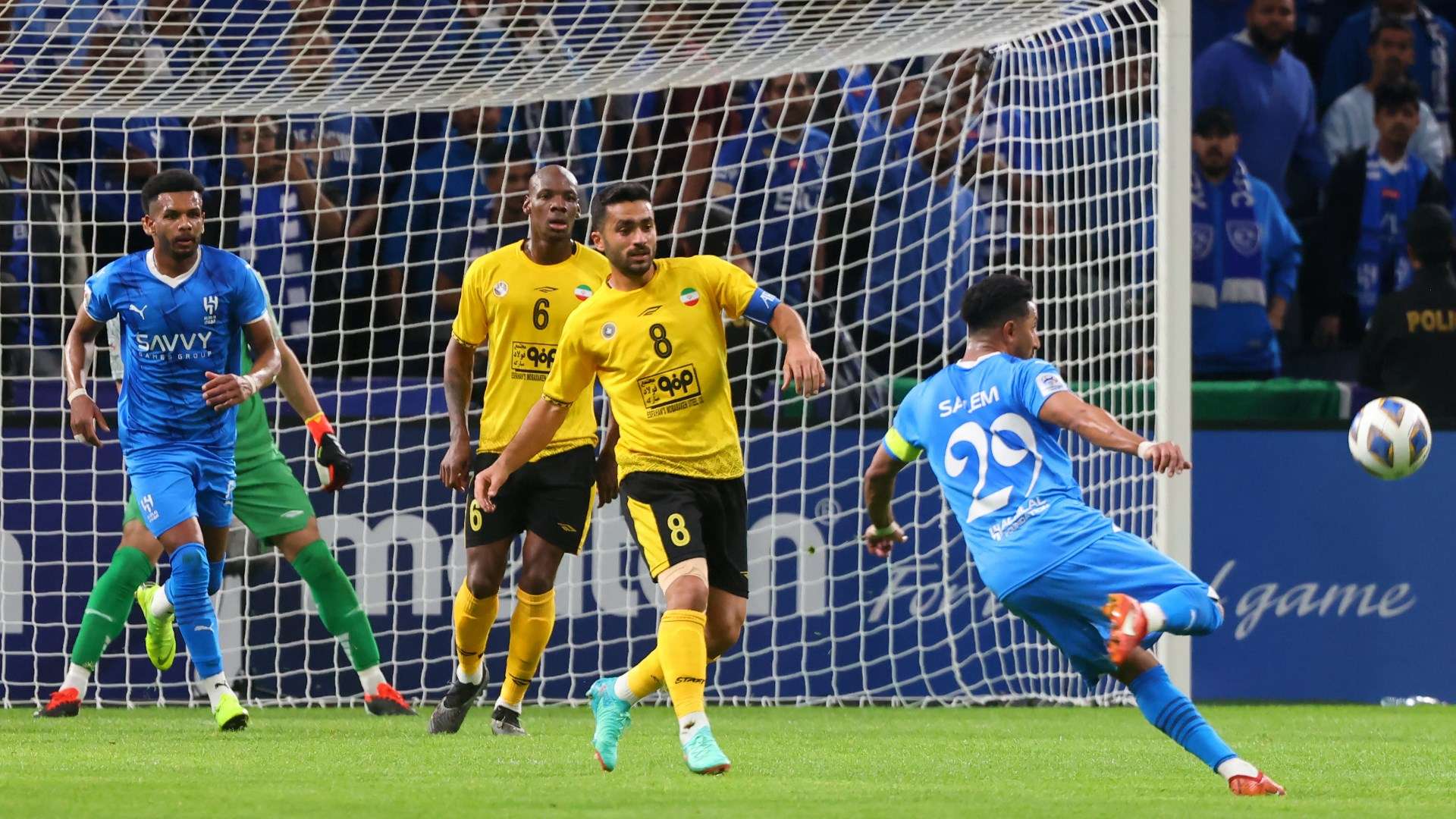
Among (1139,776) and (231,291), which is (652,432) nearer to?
(1139,776)

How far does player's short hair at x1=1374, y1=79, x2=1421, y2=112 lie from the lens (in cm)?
1188

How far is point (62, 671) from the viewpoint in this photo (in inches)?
363

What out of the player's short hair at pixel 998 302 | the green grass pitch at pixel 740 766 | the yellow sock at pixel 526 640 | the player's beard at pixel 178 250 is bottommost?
the green grass pitch at pixel 740 766

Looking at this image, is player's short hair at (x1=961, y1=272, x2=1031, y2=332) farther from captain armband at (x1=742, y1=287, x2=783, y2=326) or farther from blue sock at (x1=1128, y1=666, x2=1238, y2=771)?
blue sock at (x1=1128, y1=666, x2=1238, y2=771)

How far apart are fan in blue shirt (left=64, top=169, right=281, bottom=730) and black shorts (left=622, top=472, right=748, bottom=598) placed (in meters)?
2.04

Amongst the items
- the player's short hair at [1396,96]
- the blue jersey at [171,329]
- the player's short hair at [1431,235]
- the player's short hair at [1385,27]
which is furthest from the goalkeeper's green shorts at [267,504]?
the player's short hair at [1385,27]

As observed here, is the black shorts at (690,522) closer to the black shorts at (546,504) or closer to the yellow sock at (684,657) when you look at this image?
the yellow sock at (684,657)

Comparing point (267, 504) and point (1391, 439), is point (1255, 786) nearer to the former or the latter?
point (1391, 439)

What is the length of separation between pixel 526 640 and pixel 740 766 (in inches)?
61.2

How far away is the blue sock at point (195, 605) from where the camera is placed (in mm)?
7508

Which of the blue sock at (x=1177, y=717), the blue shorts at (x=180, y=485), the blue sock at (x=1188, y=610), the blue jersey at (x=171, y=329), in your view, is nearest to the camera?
the blue sock at (x=1188, y=610)

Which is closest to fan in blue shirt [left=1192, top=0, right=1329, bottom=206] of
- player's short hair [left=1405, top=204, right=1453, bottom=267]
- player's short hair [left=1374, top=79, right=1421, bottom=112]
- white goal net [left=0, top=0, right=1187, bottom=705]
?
player's short hair [left=1374, top=79, right=1421, bottom=112]

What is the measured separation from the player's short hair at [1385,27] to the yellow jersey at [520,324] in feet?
21.9

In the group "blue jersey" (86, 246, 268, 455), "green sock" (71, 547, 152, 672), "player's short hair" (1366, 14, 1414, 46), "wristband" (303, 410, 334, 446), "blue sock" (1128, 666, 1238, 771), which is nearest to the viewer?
"blue sock" (1128, 666, 1238, 771)
